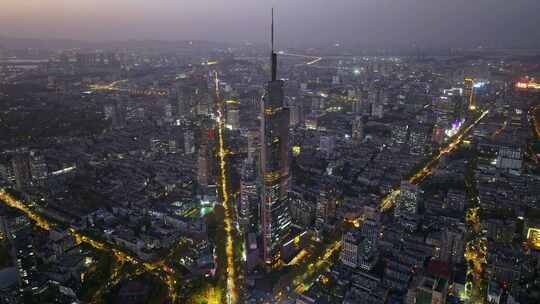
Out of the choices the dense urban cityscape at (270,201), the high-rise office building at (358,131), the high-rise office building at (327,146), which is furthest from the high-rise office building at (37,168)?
the high-rise office building at (358,131)

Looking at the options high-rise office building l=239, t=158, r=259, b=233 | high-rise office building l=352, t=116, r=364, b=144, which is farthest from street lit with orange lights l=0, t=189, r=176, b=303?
high-rise office building l=352, t=116, r=364, b=144

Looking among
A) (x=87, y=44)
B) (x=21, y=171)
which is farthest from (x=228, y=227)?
(x=87, y=44)

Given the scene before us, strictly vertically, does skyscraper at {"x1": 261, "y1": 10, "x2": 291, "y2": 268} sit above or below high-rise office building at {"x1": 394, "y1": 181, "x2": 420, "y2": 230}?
above

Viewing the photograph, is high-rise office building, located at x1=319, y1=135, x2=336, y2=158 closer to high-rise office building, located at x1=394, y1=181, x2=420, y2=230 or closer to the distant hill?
high-rise office building, located at x1=394, y1=181, x2=420, y2=230

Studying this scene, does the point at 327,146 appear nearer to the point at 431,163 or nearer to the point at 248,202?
the point at 431,163

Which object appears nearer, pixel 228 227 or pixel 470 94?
pixel 228 227

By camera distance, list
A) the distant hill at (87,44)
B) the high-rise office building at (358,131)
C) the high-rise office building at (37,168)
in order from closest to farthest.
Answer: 1. the high-rise office building at (37,168)
2. the high-rise office building at (358,131)
3. the distant hill at (87,44)

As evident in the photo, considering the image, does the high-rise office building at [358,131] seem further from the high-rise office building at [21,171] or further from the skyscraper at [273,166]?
the high-rise office building at [21,171]
